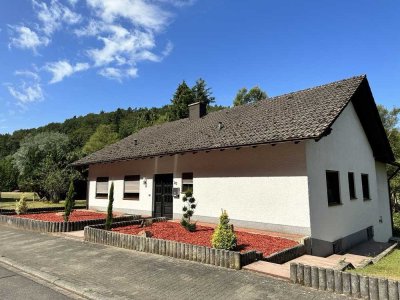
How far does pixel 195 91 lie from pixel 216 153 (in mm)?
38830

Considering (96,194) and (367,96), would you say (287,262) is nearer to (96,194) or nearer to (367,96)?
(367,96)

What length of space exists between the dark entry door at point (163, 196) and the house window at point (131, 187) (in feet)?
5.04

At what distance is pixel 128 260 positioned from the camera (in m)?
7.79

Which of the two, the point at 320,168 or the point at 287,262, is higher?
the point at 320,168

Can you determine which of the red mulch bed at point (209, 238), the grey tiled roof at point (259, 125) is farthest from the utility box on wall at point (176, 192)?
the red mulch bed at point (209, 238)

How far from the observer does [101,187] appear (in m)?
19.6

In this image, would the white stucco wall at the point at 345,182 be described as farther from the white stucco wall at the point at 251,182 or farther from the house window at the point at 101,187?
the house window at the point at 101,187

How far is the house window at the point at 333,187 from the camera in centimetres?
1162

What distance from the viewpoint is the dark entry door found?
1530 cm

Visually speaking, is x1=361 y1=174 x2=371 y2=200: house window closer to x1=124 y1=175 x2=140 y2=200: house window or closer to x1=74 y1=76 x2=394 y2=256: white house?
x1=74 y1=76 x2=394 y2=256: white house

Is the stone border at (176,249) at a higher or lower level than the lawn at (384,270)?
higher

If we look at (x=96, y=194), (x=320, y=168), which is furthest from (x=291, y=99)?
(x=96, y=194)

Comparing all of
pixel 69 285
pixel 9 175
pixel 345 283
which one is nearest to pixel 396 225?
pixel 345 283

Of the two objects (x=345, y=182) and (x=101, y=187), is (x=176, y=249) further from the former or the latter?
(x=101, y=187)
